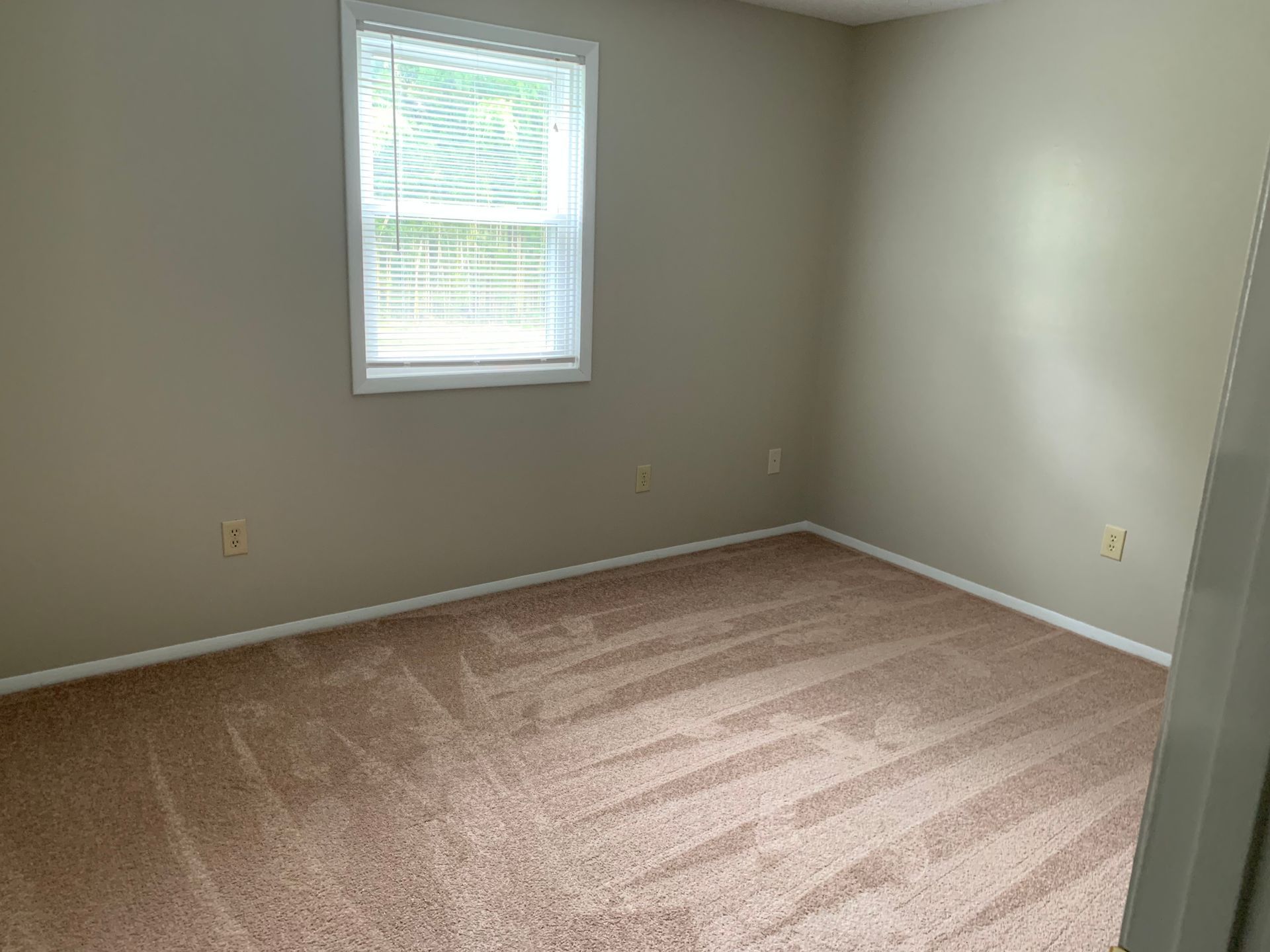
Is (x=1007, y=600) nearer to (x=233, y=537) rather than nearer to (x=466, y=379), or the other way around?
(x=466, y=379)

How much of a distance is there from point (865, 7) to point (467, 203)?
1.79 metres

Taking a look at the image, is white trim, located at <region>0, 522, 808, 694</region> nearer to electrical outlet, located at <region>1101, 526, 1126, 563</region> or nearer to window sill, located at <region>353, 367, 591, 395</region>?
window sill, located at <region>353, 367, 591, 395</region>

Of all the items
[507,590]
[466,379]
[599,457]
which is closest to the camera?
[466,379]

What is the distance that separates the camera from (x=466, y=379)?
132 inches

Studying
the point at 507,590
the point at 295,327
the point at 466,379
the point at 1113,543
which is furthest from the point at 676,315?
the point at 1113,543

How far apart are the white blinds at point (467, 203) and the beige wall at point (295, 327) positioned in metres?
0.12

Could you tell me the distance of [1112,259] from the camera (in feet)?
10.5

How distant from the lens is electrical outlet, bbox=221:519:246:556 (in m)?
3.00

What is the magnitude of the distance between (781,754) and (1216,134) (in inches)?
92.1

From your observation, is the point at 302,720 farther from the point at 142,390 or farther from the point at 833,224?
the point at 833,224

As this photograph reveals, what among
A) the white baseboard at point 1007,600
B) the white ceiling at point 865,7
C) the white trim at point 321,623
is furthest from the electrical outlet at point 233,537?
the white ceiling at point 865,7

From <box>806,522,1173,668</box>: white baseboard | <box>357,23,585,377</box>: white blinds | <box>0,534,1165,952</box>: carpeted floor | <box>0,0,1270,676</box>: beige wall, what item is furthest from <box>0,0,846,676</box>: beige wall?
<box>806,522,1173,668</box>: white baseboard

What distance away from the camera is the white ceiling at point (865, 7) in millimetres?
3518

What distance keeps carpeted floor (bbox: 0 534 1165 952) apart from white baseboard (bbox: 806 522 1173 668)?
8cm
